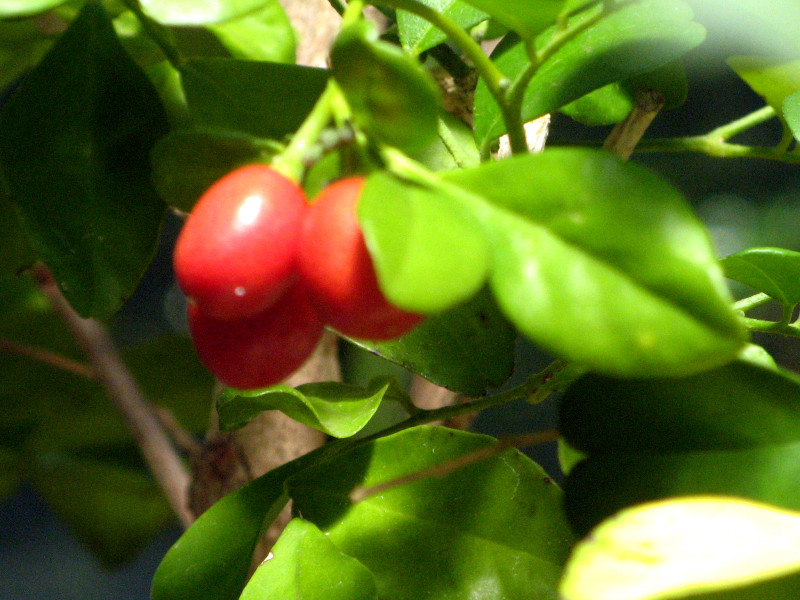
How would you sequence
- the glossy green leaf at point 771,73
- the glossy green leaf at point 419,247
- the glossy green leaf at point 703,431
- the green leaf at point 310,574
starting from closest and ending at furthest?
1. the glossy green leaf at point 419,247
2. the glossy green leaf at point 703,431
3. the green leaf at point 310,574
4. the glossy green leaf at point 771,73

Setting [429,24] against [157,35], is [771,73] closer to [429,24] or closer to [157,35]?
[429,24]

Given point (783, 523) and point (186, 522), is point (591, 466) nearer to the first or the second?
point (783, 523)

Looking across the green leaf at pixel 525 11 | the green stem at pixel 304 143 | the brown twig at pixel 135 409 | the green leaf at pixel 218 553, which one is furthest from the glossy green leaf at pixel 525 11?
the brown twig at pixel 135 409

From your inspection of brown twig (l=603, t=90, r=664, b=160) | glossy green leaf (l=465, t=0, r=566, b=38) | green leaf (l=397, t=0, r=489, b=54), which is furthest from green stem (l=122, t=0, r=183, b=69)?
brown twig (l=603, t=90, r=664, b=160)

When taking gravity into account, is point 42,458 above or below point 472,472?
below

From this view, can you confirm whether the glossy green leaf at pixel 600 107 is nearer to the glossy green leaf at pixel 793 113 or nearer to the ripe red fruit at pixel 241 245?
the glossy green leaf at pixel 793 113

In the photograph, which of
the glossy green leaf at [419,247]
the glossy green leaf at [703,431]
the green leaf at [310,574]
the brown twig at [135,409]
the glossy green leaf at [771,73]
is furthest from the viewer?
the brown twig at [135,409]

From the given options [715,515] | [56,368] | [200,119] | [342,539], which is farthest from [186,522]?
[715,515]

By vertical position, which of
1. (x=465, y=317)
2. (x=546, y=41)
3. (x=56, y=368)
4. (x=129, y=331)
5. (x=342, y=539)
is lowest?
(x=129, y=331)
